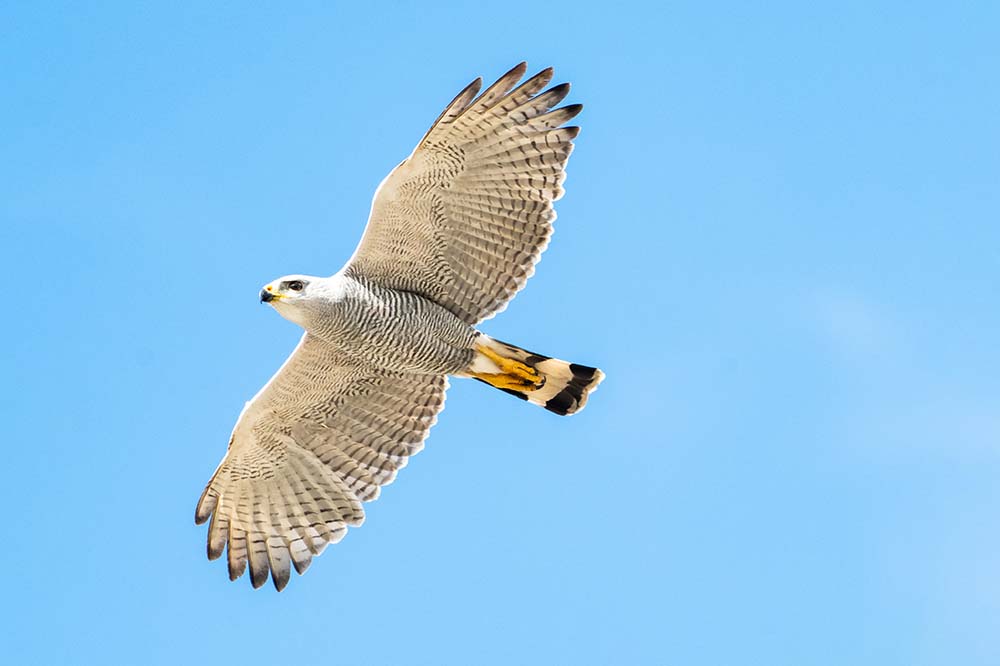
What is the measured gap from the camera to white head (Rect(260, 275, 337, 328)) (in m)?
13.3

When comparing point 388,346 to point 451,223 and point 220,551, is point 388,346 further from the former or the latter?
point 220,551

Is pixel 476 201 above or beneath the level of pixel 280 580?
above

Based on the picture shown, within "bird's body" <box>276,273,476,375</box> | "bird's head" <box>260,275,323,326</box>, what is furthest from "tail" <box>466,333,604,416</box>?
"bird's head" <box>260,275,323,326</box>

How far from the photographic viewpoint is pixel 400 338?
1395 centimetres

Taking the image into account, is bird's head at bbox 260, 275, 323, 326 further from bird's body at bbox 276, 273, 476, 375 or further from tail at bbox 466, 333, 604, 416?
tail at bbox 466, 333, 604, 416

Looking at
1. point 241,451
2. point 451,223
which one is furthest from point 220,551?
point 451,223

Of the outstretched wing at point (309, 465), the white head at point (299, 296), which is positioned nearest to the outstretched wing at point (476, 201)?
the white head at point (299, 296)

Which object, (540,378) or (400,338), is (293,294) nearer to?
(400,338)

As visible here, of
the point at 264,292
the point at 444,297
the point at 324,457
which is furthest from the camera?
the point at 324,457

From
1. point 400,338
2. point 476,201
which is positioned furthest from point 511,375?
point 476,201

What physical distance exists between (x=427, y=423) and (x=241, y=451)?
198cm

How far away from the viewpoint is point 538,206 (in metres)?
13.7

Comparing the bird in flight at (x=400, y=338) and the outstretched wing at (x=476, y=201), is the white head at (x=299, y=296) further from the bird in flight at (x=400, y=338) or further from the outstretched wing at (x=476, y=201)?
the outstretched wing at (x=476, y=201)

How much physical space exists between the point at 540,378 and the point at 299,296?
107 inches
